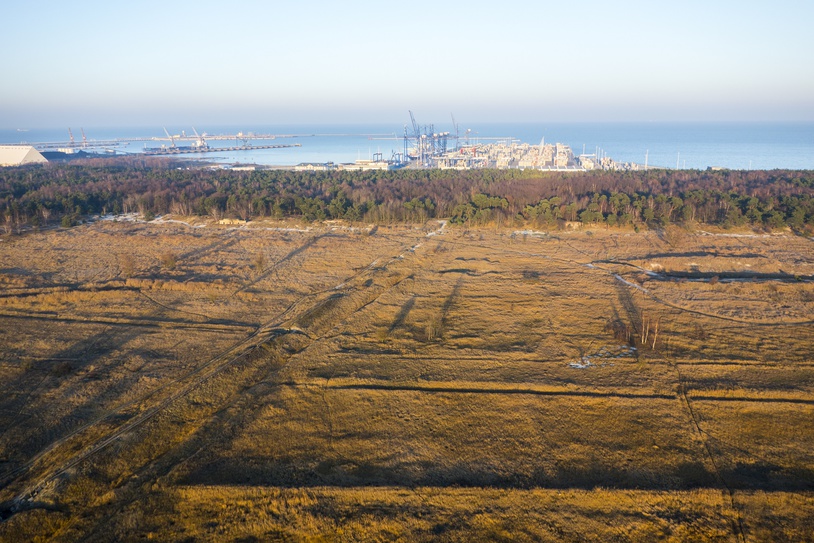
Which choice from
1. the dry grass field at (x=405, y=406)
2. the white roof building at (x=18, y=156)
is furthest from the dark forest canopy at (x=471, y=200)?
the white roof building at (x=18, y=156)

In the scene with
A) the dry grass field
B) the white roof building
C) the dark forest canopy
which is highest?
the white roof building

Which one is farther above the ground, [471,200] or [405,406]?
[471,200]

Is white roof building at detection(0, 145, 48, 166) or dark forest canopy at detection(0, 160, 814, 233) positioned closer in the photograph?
dark forest canopy at detection(0, 160, 814, 233)

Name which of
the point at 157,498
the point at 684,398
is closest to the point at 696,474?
the point at 684,398

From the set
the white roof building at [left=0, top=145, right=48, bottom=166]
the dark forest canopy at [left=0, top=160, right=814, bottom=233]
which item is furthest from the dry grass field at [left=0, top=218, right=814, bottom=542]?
the white roof building at [left=0, top=145, right=48, bottom=166]

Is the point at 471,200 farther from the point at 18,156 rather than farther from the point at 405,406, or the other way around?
the point at 18,156

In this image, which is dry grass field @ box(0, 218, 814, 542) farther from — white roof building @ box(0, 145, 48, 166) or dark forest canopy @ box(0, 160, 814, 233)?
white roof building @ box(0, 145, 48, 166)

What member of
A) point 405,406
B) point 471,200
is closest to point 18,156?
point 471,200
